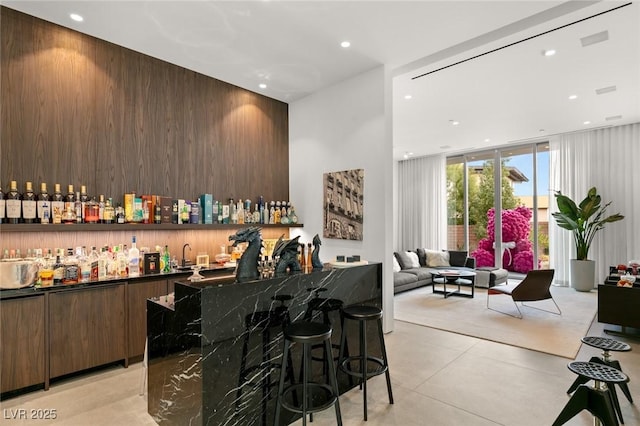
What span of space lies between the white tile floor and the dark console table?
54 cm

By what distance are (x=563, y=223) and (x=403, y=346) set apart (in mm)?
5559

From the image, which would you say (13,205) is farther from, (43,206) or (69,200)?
(69,200)

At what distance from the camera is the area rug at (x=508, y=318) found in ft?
13.7

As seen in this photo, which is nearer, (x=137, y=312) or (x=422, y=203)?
(x=137, y=312)

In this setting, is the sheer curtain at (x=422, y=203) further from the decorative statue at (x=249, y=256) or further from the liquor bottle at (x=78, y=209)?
the liquor bottle at (x=78, y=209)

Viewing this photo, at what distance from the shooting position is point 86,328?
3174 millimetres

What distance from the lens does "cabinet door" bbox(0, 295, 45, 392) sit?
108 inches

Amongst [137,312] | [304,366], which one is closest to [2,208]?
[137,312]

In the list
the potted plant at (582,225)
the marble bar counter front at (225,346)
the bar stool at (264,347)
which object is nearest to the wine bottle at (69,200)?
the marble bar counter front at (225,346)

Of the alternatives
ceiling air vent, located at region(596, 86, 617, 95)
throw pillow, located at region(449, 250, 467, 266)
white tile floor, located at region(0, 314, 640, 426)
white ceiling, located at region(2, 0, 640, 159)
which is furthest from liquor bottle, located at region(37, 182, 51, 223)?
throw pillow, located at region(449, 250, 467, 266)

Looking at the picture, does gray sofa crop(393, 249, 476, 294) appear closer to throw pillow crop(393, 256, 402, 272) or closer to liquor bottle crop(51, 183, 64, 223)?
throw pillow crop(393, 256, 402, 272)

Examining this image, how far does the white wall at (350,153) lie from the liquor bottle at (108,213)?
2659 millimetres

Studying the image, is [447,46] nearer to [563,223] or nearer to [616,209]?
[563,223]

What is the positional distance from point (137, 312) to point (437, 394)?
9.89 ft
